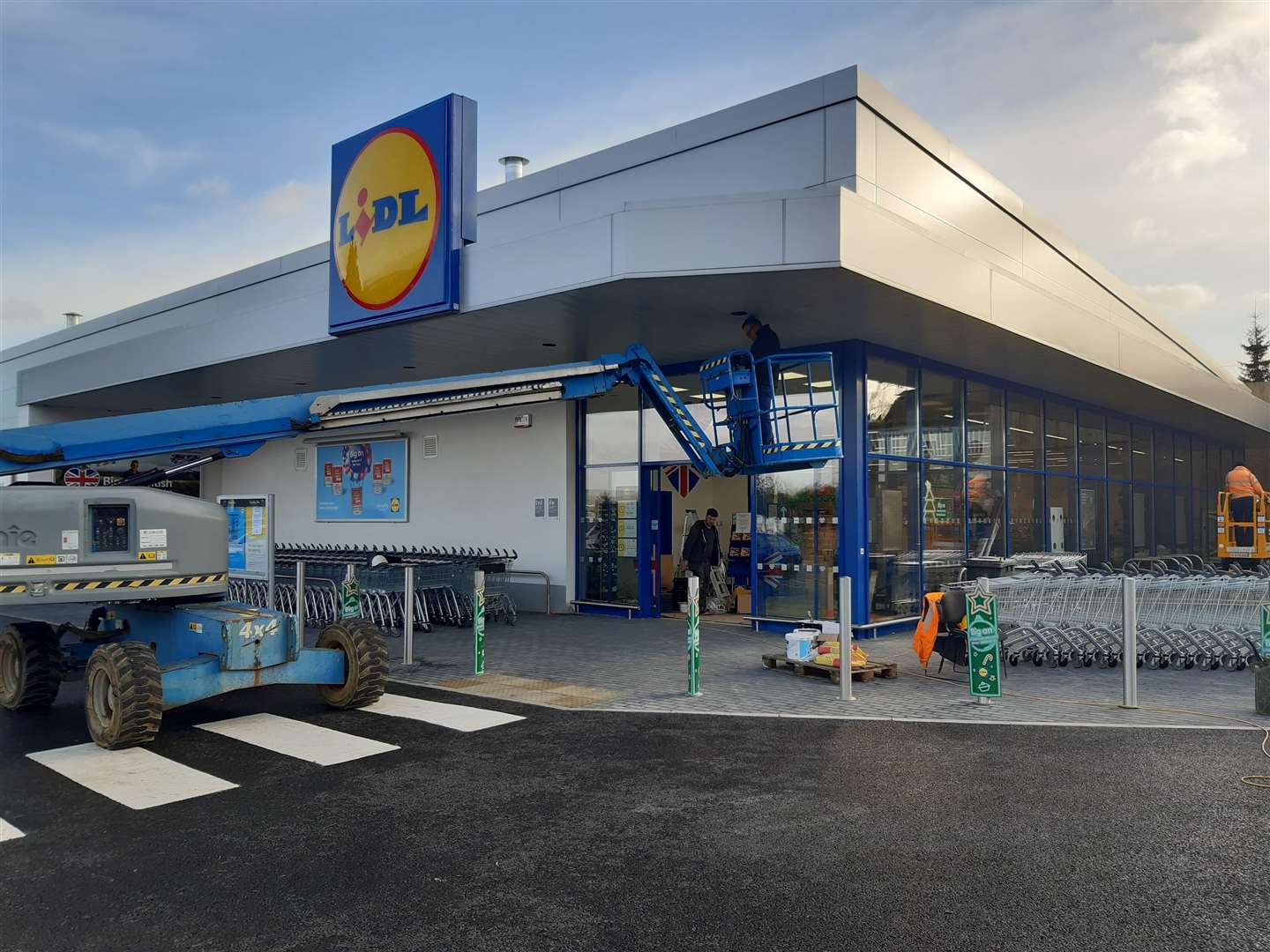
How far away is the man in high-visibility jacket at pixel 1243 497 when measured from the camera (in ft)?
66.9

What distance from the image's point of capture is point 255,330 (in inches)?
627

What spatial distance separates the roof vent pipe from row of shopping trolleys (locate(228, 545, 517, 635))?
689 centimetres

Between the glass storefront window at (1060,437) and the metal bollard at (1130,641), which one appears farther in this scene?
the glass storefront window at (1060,437)

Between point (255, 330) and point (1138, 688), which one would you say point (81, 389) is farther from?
point (1138, 688)

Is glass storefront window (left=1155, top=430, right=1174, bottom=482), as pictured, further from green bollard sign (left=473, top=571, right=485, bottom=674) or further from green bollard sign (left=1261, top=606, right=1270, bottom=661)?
green bollard sign (left=473, top=571, right=485, bottom=674)

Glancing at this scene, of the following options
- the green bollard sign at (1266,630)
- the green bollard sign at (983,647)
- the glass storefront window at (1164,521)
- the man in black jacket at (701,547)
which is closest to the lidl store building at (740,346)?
the man in black jacket at (701,547)

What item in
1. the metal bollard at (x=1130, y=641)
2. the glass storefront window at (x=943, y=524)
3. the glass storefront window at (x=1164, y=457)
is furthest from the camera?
the glass storefront window at (x=1164, y=457)

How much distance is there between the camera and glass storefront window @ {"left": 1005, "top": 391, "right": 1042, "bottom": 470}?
1800 cm

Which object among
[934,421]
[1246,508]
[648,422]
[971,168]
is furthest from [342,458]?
[1246,508]

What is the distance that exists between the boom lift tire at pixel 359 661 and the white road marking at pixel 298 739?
19.2 inches

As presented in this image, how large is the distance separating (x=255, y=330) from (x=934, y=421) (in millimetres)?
11242

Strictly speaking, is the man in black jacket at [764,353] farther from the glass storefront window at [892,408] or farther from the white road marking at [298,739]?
the white road marking at [298,739]

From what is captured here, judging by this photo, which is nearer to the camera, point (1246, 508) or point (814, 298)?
point (814, 298)

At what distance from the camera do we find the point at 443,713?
8789 mm
